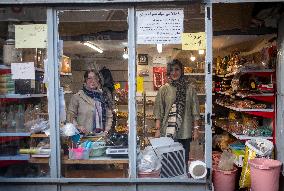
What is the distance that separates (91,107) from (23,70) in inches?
44.6

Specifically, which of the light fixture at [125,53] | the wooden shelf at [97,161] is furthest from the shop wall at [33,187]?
the light fixture at [125,53]

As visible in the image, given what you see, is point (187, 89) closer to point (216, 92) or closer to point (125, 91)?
point (125, 91)

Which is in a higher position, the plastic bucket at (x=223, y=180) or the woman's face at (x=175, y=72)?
the woman's face at (x=175, y=72)

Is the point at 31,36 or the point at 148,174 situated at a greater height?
the point at 31,36

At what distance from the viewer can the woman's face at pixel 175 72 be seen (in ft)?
18.6

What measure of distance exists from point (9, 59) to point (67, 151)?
147 centimetres

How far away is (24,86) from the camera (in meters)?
5.05

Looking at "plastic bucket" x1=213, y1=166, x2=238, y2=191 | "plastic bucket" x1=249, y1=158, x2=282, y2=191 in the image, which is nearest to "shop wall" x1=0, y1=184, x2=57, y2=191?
"plastic bucket" x1=213, y1=166, x2=238, y2=191

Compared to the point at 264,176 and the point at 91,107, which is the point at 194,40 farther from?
the point at 264,176

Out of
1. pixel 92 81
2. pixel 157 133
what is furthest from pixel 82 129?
pixel 157 133

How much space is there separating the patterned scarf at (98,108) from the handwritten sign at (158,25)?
125 cm

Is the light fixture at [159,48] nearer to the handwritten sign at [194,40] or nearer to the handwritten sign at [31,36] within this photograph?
the handwritten sign at [194,40]

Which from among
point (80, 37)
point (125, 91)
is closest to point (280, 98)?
point (125, 91)

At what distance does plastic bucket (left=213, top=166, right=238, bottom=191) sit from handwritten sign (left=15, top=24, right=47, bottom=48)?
3.02 metres
